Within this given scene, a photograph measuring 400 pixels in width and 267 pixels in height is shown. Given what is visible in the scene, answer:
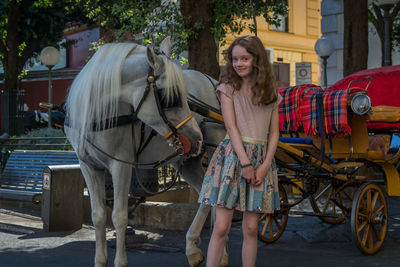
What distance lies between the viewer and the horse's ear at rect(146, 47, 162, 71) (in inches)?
178

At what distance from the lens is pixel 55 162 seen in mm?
8938

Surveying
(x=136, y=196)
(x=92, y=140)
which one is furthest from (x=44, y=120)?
(x=92, y=140)

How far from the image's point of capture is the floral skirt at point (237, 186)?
4.14 meters

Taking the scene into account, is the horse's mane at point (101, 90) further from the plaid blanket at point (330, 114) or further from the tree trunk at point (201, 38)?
the tree trunk at point (201, 38)

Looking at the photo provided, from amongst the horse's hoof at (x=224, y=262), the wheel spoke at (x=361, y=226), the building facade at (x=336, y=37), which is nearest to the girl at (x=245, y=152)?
the horse's hoof at (x=224, y=262)

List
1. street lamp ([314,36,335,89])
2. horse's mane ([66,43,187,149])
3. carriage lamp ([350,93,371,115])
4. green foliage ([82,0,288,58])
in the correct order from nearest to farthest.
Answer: horse's mane ([66,43,187,149]), carriage lamp ([350,93,371,115]), green foliage ([82,0,288,58]), street lamp ([314,36,335,89])

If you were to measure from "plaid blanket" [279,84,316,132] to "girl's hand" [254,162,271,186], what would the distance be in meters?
2.48

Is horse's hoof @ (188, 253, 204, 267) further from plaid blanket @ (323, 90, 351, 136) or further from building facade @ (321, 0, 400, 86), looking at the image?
building facade @ (321, 0, 400, 86)

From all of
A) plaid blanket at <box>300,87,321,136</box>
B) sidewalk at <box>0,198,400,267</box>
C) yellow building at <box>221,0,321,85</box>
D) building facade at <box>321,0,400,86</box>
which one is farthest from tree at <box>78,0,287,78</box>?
yellow building at <box>221,0,321,85</box>

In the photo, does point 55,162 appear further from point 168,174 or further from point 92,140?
point 92,140

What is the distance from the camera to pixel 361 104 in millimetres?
5859

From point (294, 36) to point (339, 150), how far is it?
26007 mm

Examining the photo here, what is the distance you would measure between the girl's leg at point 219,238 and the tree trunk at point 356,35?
926 centimetres

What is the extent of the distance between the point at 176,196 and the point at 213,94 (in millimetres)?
3295
